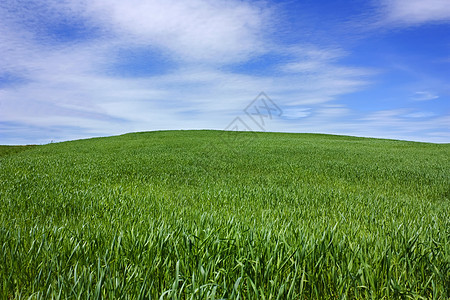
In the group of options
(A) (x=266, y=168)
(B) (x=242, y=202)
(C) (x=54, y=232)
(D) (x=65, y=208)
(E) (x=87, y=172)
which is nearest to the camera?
(C) (x=54, y=232)

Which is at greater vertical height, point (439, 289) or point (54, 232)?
point (54, 232)

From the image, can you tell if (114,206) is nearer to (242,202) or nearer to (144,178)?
(242,202)

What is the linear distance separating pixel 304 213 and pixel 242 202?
1257mm

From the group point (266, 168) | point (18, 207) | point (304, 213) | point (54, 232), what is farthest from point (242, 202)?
point (266, 168)

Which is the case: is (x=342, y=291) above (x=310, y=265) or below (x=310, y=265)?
below

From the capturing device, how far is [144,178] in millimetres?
8492

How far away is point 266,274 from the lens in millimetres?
2203

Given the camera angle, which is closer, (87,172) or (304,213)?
(304,213)

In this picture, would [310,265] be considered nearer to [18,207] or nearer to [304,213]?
[304,213]

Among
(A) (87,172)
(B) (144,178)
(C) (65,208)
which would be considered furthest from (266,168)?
(C) (65,208)

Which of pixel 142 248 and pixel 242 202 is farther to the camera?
pixel 242 202

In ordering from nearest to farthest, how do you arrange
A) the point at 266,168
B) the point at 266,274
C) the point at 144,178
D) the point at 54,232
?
the point at 266,274
the point at 54,232
the point at 144,178
the point at 266,168

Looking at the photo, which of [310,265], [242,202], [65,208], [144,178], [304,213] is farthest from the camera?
[144,178]

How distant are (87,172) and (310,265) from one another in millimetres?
8874
